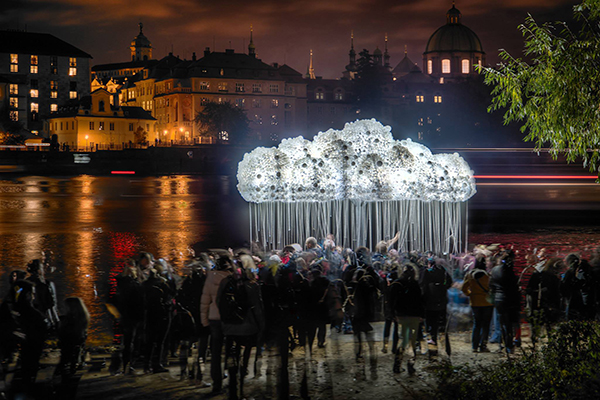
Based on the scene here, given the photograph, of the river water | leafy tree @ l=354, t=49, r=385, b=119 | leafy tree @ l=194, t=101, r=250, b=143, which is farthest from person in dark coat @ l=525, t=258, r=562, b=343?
leafy tree @ l=354, t=49, r=385, b=119

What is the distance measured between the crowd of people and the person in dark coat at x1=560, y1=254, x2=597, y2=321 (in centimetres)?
1

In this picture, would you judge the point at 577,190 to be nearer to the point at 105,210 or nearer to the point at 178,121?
the point at 105,210

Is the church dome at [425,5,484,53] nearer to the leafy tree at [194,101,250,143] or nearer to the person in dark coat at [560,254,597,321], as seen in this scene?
the leafy tree at [194,101,250,143]

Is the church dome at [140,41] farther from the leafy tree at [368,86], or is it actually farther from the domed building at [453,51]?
the leafy tree at [368,86]

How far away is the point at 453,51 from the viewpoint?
163125 mm

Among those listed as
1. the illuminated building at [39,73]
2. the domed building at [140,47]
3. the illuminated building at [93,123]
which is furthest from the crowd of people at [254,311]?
the domed building at [140,47]

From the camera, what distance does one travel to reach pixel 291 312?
919 cm

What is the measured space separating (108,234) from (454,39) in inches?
5872

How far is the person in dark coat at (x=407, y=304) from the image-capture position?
9.52m

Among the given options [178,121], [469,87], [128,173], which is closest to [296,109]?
[178,121]

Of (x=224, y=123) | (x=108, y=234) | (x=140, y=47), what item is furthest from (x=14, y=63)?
(x=108, y=234)

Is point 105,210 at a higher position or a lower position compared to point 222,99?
lower

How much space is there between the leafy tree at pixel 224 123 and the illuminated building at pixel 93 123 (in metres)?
14.8

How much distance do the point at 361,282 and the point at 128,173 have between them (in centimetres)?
7050
